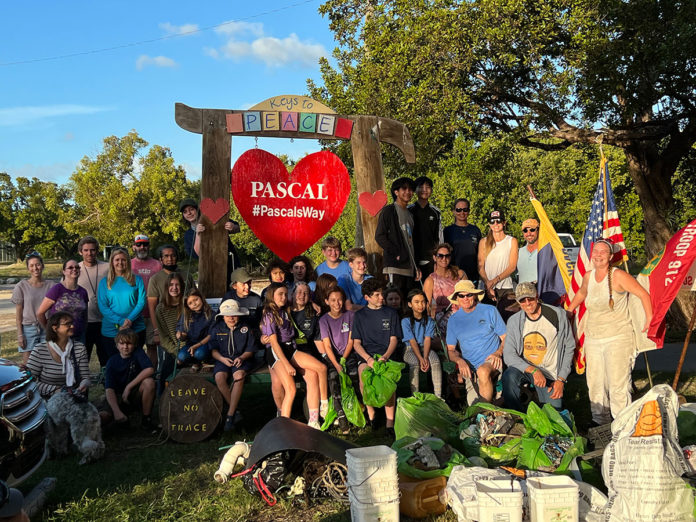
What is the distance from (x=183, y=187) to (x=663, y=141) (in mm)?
32212

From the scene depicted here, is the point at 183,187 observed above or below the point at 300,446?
above

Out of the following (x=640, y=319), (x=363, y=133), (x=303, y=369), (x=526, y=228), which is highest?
(x=363, y=133)

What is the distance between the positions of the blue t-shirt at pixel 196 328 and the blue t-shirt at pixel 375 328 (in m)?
1.53

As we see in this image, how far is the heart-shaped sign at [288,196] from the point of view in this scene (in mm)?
7281

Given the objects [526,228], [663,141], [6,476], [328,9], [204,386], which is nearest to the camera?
[6,476]

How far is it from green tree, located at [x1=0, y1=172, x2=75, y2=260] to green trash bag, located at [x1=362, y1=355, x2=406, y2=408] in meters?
48.1

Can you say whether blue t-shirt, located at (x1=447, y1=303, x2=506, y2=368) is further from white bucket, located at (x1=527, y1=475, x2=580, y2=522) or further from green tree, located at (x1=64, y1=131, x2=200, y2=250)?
green tree, located at (x1=64, y1=131, x2=200, y2=250)

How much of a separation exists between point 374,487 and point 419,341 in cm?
268

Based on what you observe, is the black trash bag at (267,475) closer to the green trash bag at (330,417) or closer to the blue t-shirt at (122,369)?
the green trash bag at (330,417)

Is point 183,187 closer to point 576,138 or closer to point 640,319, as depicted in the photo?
point 576,138

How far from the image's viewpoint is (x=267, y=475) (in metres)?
4.35

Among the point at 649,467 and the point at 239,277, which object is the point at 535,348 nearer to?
the point at 649,467

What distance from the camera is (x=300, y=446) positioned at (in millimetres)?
4035

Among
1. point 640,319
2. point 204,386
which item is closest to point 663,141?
point 640,319
